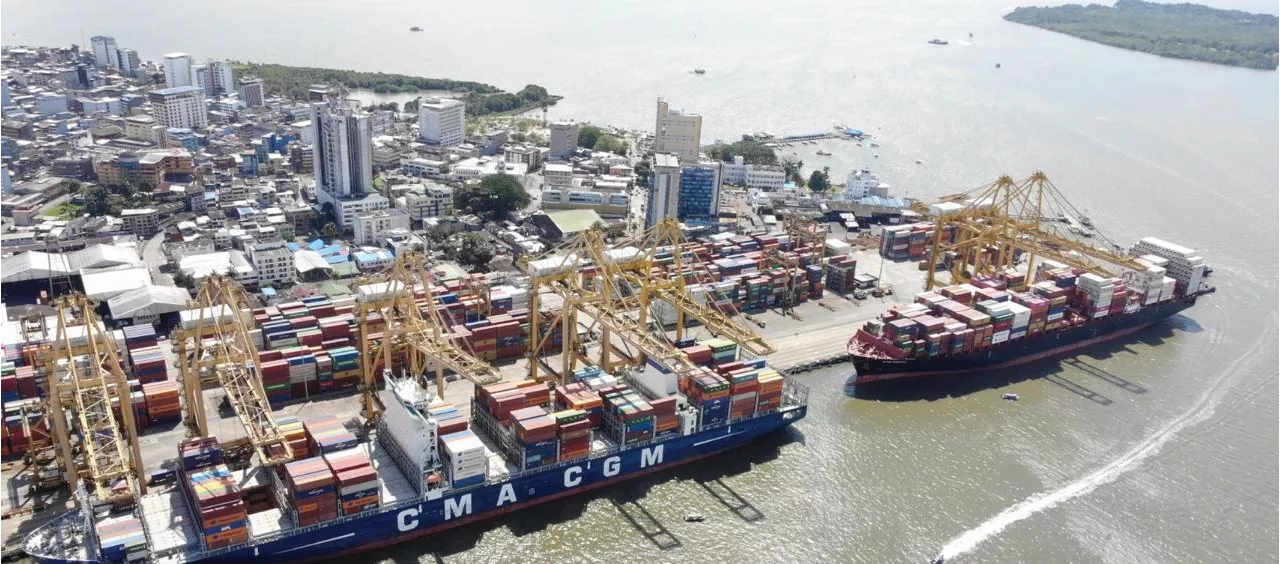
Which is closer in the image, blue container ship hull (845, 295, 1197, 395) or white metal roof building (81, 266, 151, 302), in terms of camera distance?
blue container ship hull (845, 295, 1197, 395)

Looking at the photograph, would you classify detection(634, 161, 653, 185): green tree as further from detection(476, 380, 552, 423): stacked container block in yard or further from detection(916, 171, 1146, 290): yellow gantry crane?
detection(476, 380, 552, 423): stacked container block in yard

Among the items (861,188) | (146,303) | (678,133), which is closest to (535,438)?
(146,303)

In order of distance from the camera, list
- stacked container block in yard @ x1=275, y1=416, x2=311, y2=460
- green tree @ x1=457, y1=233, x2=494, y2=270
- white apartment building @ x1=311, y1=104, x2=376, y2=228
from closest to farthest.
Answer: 1. stacked container block in yard @ x1=275, y1=416, x2=311, y2=460
2. green tree @ x1=457, y1=233, x2=494, y2=270
3. white apartment building @ x1=311, y1=104, x2=376, y2=228

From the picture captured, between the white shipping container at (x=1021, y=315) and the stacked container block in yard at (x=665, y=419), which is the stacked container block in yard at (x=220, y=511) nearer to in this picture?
the stacked container block in yard at (x=665, y=419)

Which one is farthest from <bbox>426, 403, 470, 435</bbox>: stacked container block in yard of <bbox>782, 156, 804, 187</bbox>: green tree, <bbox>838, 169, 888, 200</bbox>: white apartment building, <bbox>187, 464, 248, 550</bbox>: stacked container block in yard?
<bbox>782, 156, 804, 187</bbox>: green tree

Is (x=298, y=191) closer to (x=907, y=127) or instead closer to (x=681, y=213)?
(x=681, y=213)

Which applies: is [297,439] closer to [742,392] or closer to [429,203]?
[742,392]
